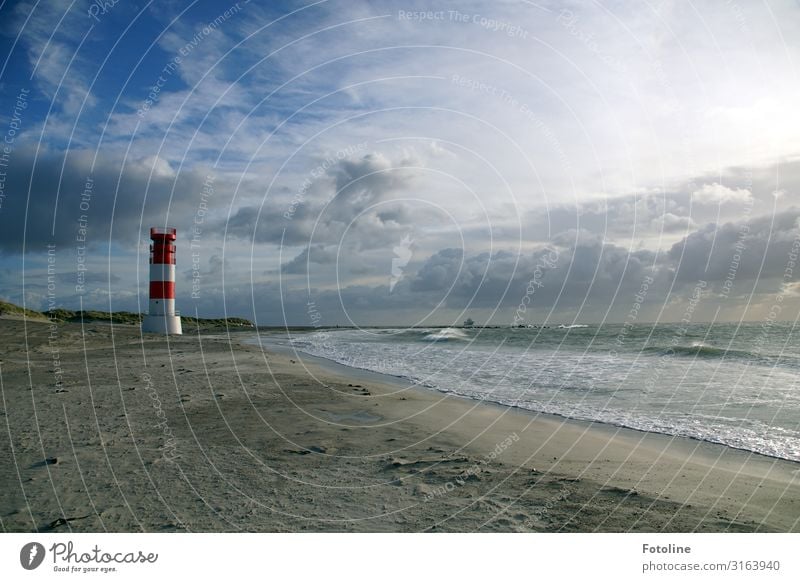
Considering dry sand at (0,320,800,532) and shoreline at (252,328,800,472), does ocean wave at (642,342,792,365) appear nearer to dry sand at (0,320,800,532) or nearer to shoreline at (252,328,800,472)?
shoreline at (252,328,800,472)

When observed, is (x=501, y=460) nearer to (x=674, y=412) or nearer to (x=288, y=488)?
(x=288, y=488)

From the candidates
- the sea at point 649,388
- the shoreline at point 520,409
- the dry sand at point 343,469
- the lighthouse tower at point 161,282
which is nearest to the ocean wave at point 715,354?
the sea at point 649,388

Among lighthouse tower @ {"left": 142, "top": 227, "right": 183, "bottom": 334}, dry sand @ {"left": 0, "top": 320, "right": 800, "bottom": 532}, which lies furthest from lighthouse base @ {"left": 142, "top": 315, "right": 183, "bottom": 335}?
dry sand @ {"left": 0, "top": 320, "right": 800, "bottom": 532}

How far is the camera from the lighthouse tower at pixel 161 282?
35.6m

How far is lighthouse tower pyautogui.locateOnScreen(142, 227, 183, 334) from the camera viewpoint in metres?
35.6

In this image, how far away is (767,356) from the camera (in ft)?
98.3

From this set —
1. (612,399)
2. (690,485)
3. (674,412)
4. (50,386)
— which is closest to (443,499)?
(690,485)

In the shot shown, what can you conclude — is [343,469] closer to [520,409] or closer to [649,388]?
[520,409]

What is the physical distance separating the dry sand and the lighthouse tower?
23016 millimetres

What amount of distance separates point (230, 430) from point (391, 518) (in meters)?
4.84

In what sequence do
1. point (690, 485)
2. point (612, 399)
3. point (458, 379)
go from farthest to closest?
1. point (458, 379)
2. point (612, 399)
3. point (690, 485)
